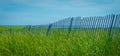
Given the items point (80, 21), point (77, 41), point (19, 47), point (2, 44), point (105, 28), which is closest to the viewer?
point (77, 41)

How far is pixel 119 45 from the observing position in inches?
343

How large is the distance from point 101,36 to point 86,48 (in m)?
1.11

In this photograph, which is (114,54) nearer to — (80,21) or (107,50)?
(107,50)

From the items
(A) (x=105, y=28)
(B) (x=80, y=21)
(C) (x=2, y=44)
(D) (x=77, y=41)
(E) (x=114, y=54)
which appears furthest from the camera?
(B) (x=80, y=21)

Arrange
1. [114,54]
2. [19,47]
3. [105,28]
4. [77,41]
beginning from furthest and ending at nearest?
[19,47], [105,28], [77,41], [114,54]

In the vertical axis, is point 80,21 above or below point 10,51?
above

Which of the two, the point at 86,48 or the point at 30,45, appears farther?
the point at 30,45

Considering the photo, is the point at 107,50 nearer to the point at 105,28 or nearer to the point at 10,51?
the point at 105,28

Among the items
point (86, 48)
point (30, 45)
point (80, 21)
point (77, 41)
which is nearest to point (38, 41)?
point (30, 45)

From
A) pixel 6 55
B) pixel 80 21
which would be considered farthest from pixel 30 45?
pixel 80 21

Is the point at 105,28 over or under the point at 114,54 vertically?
over

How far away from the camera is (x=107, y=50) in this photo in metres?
8.72

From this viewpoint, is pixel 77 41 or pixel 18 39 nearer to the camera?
pixel 77 41

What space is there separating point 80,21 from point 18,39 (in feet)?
11.7
